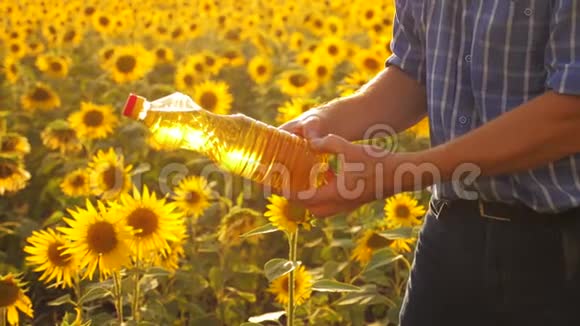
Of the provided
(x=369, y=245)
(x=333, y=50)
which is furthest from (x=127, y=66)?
(x=369, y=245)

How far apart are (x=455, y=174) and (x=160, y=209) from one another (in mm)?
1231

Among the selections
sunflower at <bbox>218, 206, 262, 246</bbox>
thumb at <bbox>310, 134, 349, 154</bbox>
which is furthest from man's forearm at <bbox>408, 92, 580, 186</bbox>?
sunflower at <bbox>218, 206, 262, 246</bbox>

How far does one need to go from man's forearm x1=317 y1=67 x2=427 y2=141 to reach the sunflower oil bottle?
217 mm

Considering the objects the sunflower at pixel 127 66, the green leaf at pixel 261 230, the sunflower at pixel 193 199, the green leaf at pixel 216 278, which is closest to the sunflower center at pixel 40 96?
the sunflower at pixel 127 66

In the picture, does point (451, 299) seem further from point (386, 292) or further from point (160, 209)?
point (386, 292)

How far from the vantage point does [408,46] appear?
1958 mm

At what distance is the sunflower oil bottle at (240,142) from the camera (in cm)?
168

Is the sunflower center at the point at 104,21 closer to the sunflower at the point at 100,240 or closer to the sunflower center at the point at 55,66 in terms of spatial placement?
the sunflower center at the point at 55,66

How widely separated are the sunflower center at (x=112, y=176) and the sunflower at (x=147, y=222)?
0.75m

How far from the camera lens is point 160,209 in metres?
2.59

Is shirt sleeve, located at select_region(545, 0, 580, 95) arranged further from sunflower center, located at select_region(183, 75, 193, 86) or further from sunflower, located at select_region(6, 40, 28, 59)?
sunflower, located at select_region(6, 40, 28, 59)

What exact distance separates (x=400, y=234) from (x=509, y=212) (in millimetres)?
1012

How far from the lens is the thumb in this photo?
5.20 ft

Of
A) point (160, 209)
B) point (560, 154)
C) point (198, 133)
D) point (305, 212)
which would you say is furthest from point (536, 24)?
point (160, 209)
